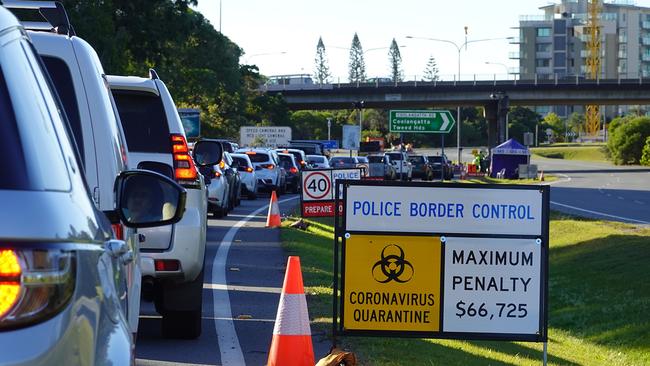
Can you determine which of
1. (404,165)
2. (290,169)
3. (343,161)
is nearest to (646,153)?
(404,165)

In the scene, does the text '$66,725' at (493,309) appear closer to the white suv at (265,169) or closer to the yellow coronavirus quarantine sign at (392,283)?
the yellow coronavirus quarantine sign at (392,283)

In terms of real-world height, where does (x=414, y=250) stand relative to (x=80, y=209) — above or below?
below

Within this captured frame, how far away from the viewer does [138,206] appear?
4586mm

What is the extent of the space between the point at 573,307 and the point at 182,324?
747cm

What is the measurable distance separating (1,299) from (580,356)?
938cm

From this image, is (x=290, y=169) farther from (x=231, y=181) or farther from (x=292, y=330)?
(x=292, y=330)

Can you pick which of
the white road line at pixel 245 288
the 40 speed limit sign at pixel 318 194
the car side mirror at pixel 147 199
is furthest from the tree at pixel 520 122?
the car side mirror at pixel 147 199

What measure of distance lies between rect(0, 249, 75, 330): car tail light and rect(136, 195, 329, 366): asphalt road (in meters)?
6.25

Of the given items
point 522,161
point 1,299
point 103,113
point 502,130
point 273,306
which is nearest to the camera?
point 1,299

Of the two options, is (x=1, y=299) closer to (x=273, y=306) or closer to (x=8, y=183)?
(x=8, y=183)

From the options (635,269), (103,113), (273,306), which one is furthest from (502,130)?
(103,113)

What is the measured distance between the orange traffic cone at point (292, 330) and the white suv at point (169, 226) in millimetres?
1668

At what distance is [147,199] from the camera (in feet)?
15.1

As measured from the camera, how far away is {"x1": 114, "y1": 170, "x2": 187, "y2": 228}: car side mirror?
4469mm
